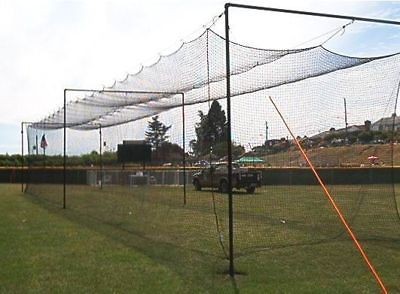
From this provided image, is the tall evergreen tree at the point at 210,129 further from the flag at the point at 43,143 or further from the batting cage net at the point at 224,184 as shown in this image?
the flag at the point at 43,143

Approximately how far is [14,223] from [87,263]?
18.0 ft

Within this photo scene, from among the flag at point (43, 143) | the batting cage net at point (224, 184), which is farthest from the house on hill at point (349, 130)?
the flag at point (43, 143)

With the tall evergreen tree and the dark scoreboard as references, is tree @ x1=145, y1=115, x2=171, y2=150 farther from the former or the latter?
the tall evergreen tree

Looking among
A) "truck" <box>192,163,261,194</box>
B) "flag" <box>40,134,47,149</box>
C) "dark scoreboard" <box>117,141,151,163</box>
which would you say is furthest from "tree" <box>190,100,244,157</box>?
"flag" <box>40,134,47,149</box>

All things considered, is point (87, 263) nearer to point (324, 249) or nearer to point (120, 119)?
point (324, 249)

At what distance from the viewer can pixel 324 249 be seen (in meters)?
9.05

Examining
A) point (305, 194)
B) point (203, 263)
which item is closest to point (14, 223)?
point (203, 263)

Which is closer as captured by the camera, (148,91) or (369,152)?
(148,91)

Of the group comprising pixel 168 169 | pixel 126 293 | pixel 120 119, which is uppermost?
pixel 120 119

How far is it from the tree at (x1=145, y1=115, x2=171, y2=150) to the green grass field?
5.74ft

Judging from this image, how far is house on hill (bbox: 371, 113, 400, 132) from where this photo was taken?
11.4 m

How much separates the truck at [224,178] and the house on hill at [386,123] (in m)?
3.05

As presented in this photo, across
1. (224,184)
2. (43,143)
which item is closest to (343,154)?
(224,184)

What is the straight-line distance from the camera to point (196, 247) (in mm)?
9508
